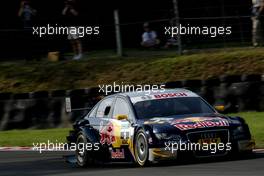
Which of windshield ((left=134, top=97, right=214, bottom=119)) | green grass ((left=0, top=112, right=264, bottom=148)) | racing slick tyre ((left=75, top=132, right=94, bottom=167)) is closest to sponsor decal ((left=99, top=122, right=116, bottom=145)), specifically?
racing slick tyre ((left=75, top=132, right=94, bottom=167))

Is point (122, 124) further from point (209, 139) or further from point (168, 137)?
point (209, 139)

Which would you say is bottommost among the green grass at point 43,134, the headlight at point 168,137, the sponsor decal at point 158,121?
the green grass at point 43,134

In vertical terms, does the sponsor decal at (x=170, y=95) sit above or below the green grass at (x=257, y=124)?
above

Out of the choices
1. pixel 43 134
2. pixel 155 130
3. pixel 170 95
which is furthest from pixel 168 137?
pixel 43 134

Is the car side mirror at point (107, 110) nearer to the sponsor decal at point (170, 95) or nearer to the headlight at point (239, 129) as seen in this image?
the sponsor decal at point (170, 95)

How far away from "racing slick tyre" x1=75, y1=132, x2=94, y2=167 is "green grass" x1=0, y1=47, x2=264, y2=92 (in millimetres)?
8327

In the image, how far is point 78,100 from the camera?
21016 millimetres

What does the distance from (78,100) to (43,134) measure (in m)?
1.61

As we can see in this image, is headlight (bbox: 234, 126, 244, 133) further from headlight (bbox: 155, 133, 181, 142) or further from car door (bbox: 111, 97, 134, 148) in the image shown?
car door (bbox: 111, 97, 134, 148)

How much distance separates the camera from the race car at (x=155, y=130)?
12.0 metres

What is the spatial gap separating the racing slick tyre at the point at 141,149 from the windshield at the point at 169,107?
1.95 feet

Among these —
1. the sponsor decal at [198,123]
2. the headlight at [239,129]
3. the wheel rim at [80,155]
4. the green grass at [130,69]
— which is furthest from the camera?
the green grass at [130,69]

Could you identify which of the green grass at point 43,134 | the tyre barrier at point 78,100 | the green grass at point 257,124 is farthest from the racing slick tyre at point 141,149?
the tyre barrier at point 78,100

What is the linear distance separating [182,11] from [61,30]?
139 inches
